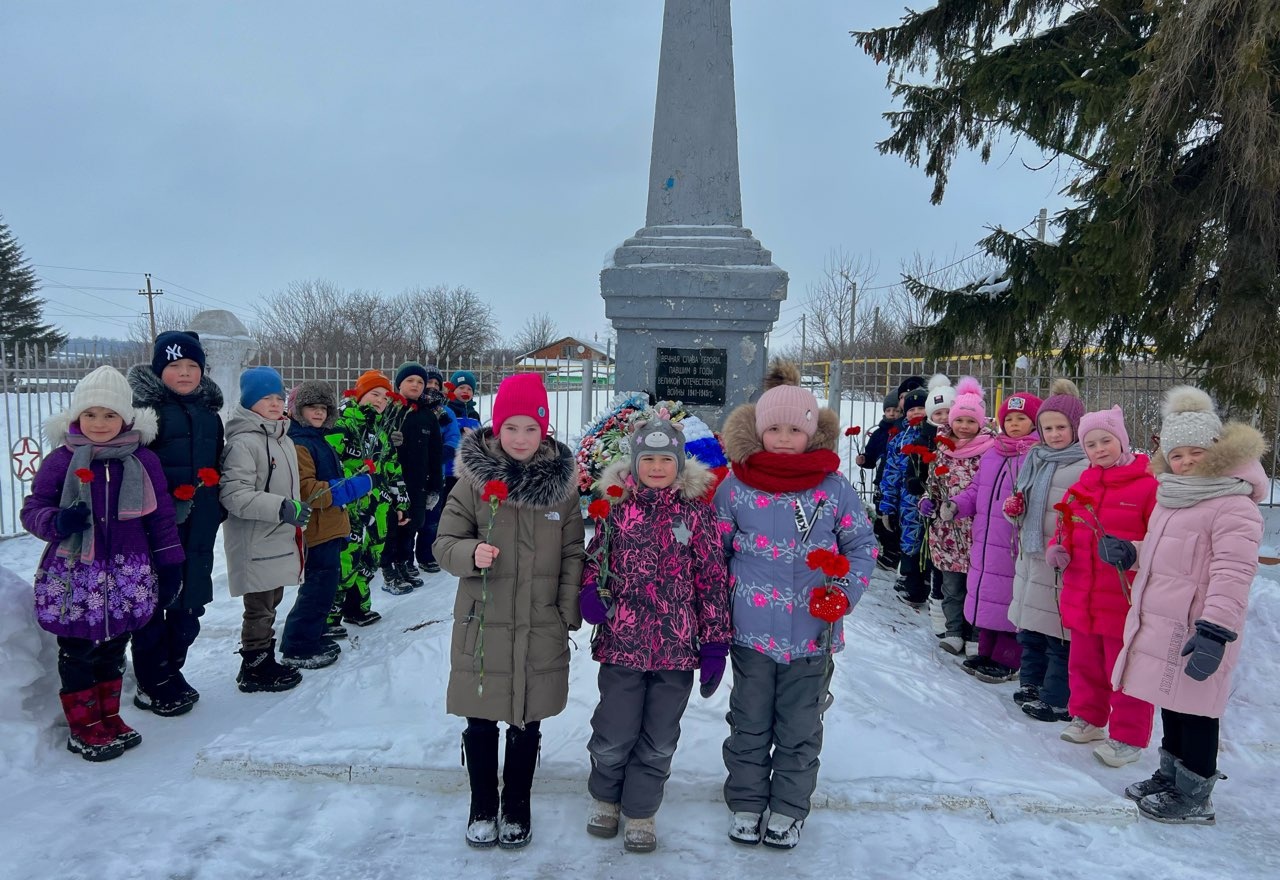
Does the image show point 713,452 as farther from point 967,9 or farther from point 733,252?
point 967,9

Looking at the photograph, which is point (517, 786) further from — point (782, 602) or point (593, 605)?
point (782, 602)

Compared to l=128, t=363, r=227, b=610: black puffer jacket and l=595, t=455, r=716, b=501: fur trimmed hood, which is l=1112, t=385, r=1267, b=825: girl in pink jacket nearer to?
l=595, t=455, r=716, b=501: fur trimmed hood

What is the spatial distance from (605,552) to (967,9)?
26.8ft

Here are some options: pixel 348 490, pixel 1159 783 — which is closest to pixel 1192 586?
pixel 1159 783

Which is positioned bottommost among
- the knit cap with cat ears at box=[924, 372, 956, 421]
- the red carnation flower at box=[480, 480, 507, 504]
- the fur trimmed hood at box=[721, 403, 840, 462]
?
the red carnation flower at box=[480, 480, 507, 504]

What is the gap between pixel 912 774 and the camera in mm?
3184

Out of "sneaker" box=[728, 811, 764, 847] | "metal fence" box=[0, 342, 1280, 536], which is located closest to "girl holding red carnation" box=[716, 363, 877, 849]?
"sneaker" box=[728, 811, 764, 847]

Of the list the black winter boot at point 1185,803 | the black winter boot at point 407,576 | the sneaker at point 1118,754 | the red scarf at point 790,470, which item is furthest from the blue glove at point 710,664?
the black winter boot at point 407,576

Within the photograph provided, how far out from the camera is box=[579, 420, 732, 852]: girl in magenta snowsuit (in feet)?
8.77

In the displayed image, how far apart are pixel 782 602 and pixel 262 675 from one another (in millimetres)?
3125

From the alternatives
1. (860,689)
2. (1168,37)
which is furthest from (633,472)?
(1168,37)

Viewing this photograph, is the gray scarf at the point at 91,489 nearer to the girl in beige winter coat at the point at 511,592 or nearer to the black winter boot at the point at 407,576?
the girl in beige winter coat at the point at 511,592

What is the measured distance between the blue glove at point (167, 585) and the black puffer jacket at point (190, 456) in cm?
6

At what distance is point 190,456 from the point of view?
379 cm
